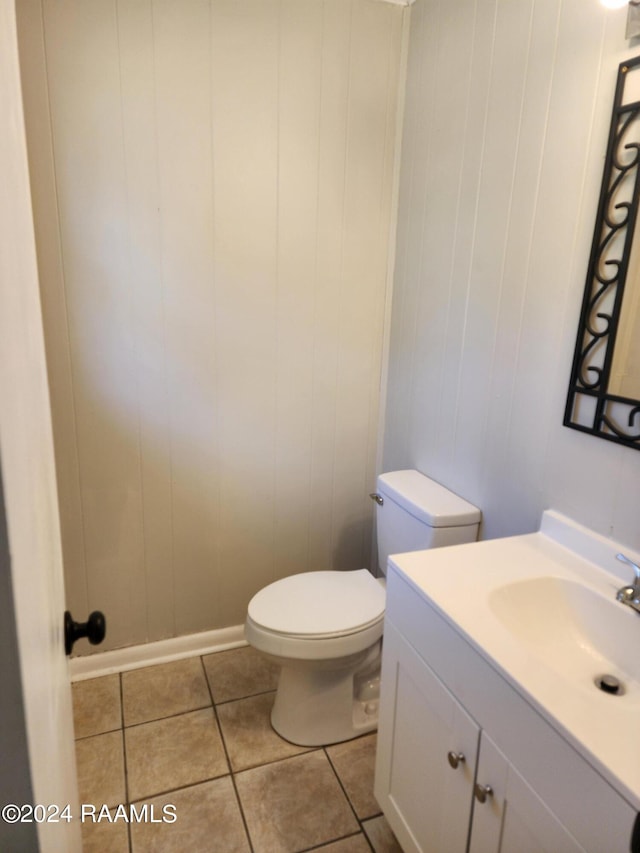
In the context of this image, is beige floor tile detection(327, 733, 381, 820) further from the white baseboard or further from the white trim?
the white trim

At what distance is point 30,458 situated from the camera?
0.51 metres

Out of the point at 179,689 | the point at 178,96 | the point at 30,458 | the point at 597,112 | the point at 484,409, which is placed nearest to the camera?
the point at 30,458

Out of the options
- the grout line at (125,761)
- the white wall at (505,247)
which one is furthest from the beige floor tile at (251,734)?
the white wall at (505,247)

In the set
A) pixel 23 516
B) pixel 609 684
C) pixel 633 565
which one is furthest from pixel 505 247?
pixel 23 516

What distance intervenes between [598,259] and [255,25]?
1.34m

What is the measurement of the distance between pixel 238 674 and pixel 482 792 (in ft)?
4.20

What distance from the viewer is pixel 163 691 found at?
1.97 m

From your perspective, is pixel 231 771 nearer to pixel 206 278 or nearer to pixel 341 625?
pixel 341 625

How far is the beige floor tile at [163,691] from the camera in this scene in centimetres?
188

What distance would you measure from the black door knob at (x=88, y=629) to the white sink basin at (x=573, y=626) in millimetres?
748

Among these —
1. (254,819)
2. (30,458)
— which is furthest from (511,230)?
(254,819)

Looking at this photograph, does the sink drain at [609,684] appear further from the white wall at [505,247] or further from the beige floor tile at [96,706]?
the beige floor tile at [96,706]

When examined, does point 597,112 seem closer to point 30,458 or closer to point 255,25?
point 255,25

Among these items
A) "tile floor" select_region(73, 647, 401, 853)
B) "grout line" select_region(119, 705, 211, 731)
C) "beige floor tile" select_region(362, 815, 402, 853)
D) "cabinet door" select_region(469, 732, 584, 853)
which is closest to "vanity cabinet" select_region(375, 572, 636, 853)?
"cabinet door" select_region(469, 732, 584, 853)
